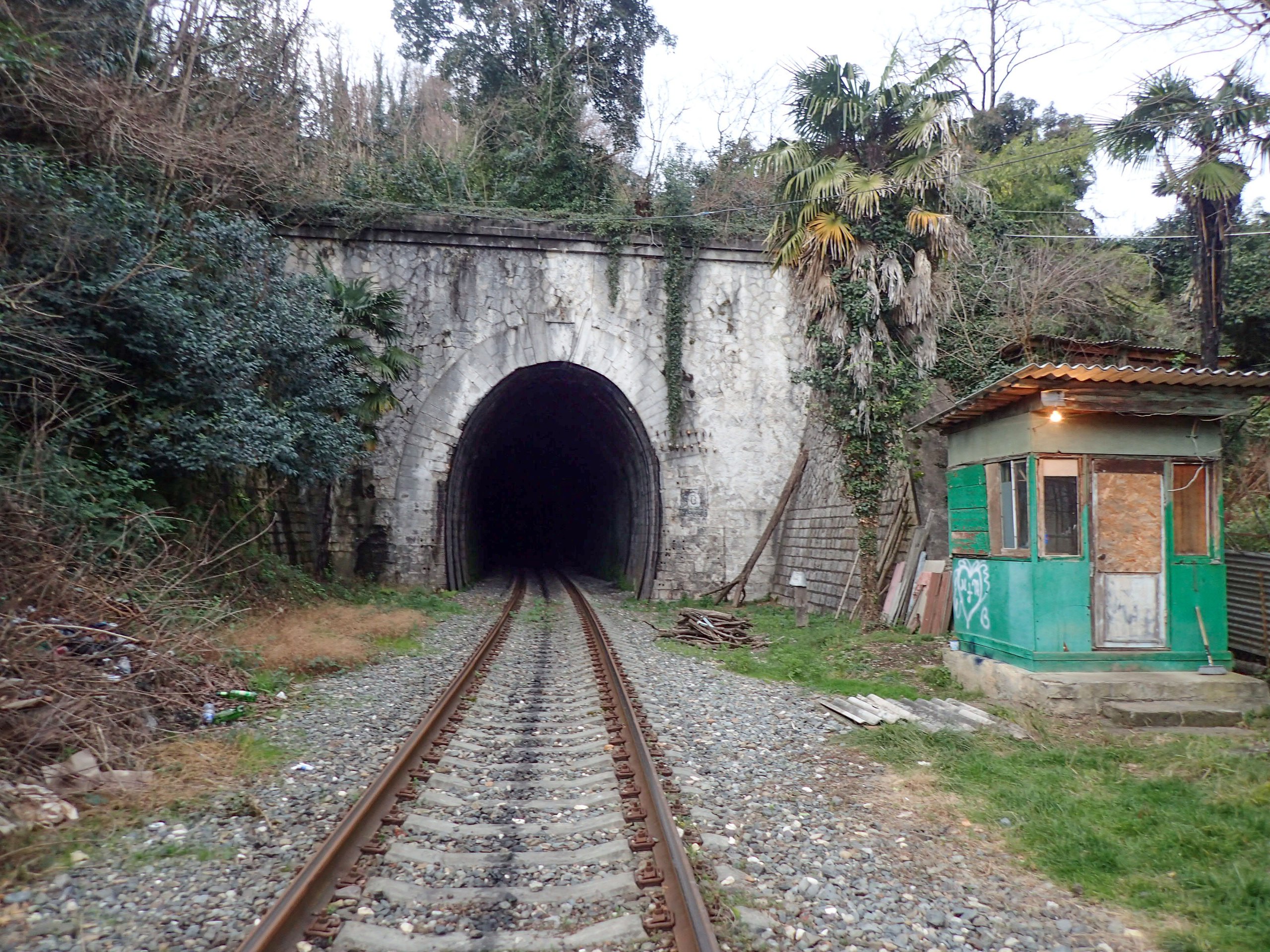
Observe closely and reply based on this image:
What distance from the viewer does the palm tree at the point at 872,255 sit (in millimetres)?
11789

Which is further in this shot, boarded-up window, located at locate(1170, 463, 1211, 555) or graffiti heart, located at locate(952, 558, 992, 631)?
graffiti heart, located at locate(952, 558, 992, 631)

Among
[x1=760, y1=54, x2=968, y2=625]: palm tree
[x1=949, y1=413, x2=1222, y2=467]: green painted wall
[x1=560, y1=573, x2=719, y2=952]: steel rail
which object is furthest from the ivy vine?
[x1=949, y1=413, x2=1222, y2=467]: green painted wall

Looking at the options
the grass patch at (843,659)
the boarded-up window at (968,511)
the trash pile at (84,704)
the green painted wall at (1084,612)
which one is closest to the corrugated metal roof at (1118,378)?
the green painted wall at (1084,612)

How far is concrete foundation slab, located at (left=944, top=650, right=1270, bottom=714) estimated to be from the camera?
22.1 feet

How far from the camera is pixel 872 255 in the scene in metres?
12.0

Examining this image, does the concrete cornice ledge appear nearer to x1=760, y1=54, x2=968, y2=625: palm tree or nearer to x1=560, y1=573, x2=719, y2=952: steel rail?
x1=760, y1=54, x2=968, y2=625: palm tree

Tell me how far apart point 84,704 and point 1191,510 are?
26.4 feet

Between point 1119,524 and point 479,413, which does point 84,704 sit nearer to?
point 1119,524

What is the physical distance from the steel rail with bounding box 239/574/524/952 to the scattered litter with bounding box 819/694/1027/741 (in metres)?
3.04

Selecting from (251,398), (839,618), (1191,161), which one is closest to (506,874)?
(251,398)

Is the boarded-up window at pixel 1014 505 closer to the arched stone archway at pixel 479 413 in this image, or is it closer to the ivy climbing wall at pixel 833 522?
the ivy climbing wall at pixel 833 522

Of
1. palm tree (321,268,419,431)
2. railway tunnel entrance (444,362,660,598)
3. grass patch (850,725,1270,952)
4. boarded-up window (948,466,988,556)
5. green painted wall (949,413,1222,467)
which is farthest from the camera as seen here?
railway tunnel entrance (444,362,660,598)

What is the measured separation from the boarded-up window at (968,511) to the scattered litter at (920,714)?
160 centimetres

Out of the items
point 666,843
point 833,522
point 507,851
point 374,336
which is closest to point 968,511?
point 666,843
